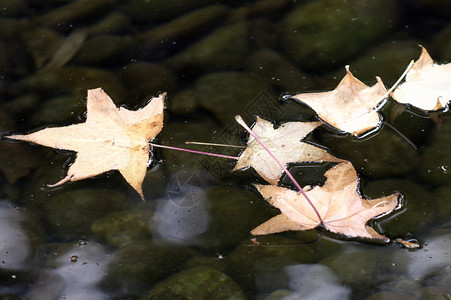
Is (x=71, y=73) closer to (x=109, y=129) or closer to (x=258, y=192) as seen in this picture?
(x=109, y=129)

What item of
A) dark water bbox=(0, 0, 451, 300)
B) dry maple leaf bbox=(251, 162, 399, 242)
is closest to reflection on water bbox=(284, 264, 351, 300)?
dark water bbox=(0, 0, 451, 300)

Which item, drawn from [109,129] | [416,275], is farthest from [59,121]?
[416,275]

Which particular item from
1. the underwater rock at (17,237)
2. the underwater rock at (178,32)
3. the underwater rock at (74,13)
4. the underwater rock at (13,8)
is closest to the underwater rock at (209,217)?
the underwater rock at (17,237)

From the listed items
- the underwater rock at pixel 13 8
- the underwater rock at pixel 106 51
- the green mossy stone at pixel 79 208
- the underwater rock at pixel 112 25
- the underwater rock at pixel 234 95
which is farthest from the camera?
the underwater rock at pixel 13 8

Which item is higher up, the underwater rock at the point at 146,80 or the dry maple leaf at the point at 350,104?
the dry maple leaf at the point at 350,104

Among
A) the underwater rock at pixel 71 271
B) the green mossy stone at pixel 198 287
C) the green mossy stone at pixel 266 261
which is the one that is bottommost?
the underwater rock at pixel 71 271

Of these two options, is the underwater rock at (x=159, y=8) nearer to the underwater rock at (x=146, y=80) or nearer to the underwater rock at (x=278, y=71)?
the underwater rock at (x=146, y=80)

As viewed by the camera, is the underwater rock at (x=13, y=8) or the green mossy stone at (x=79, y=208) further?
the underwater rock at (x=13, y=8)
